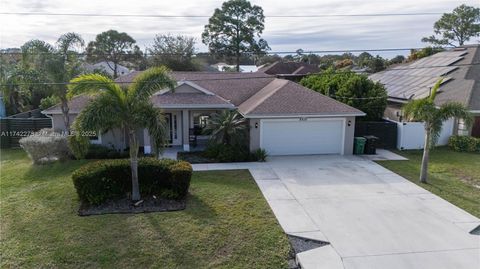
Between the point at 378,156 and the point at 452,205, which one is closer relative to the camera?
the point at 452,205

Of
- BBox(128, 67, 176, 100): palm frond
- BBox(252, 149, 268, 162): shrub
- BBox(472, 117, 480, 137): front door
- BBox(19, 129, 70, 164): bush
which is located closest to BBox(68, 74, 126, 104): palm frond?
BBox(128, 67, 176, 100): palm frond

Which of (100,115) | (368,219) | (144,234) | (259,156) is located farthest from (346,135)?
(100,115)

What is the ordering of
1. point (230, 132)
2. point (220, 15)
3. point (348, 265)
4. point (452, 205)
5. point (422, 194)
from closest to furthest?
point (348, 265)
point (452, 205)
point (422, 194)
point (230, 132)
point (220, 15)

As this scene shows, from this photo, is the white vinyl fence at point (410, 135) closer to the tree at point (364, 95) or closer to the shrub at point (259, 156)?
the tree at point (364, 95)

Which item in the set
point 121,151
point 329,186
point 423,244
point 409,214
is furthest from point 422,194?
point 121,151

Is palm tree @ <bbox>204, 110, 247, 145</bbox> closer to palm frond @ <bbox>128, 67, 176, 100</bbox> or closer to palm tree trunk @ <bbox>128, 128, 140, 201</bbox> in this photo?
palm frond @ <bbox>128, 67, 176, 100</bbox>

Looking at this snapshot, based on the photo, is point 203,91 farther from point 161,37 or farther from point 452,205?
point 161,37

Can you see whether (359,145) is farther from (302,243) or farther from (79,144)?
(79,144)
